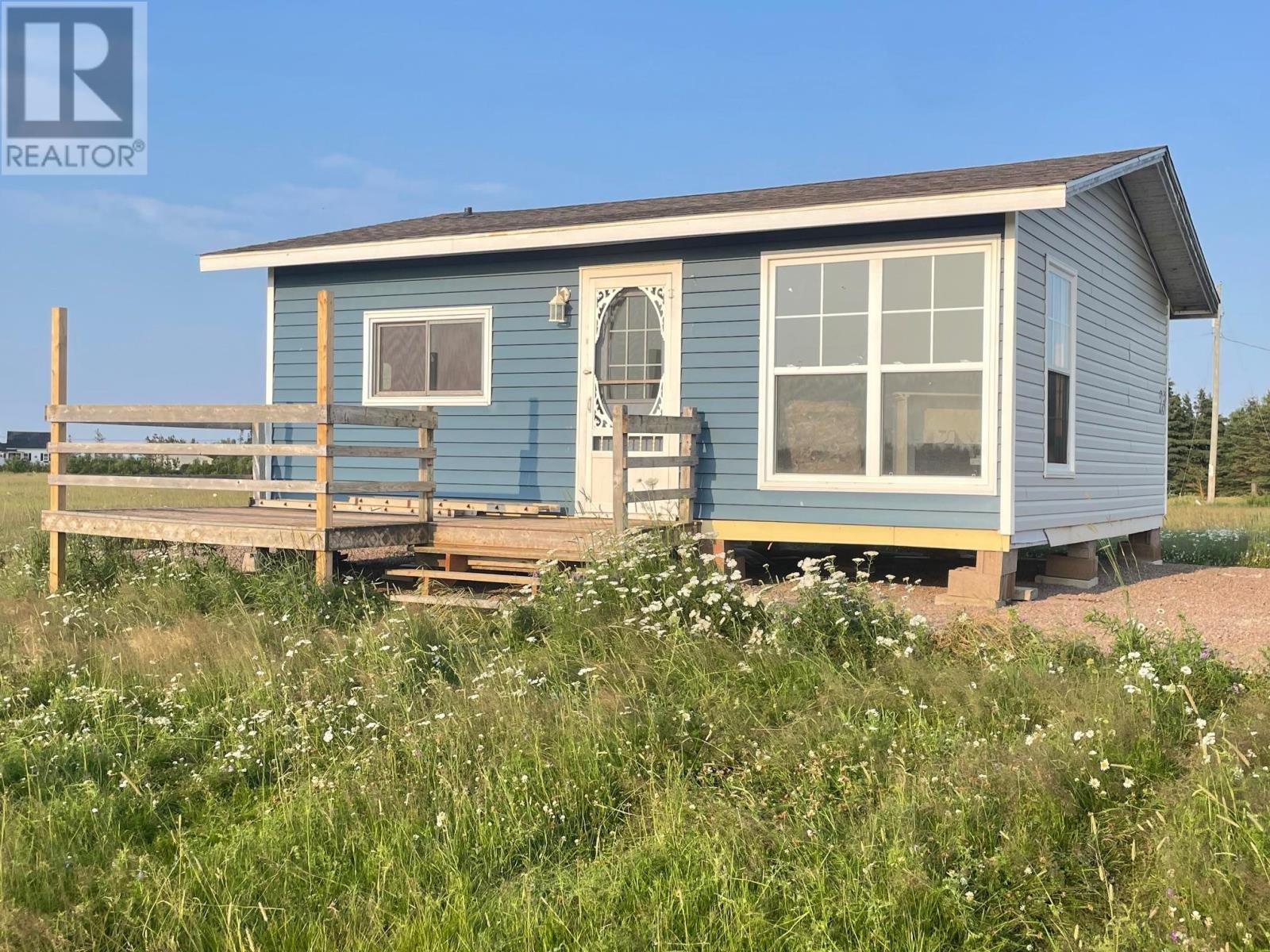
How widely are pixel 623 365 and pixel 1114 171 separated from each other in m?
4.43

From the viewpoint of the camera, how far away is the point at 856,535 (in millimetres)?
8930

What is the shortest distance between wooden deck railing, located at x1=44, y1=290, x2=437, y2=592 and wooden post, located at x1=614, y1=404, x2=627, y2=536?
66.7 inches

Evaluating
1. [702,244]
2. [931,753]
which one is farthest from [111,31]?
[931,753]

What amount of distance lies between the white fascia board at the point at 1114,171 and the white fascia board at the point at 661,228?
1.49 ft

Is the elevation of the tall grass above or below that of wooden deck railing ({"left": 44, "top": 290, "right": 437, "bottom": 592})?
below

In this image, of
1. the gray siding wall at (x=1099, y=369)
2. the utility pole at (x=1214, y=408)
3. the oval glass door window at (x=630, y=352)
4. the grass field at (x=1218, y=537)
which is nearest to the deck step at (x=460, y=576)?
the oval glass door window at (x=630, y=352)

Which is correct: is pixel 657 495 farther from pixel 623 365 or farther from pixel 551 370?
pixel 551 370

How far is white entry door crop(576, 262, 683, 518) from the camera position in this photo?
9914 mm

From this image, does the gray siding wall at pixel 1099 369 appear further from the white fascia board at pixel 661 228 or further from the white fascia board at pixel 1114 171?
the white fascia board at pixel 661 228

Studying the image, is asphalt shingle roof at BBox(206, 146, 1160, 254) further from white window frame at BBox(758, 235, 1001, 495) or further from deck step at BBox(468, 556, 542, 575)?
deck step at BBox(468, 556, 542, 575)

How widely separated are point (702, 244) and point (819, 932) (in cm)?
712

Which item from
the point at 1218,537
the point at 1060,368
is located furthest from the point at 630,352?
the point at 1218,537

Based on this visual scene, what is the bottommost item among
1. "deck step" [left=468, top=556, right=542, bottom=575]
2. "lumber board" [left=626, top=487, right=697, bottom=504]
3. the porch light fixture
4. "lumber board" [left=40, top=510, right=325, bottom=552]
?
"deck step" [left=468, top=556, right=542, bottom=575]

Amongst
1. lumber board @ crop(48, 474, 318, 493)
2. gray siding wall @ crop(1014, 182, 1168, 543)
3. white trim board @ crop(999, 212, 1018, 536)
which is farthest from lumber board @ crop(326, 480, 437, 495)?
gray siding wall @ crop(1014, 182, 1168, 543)
